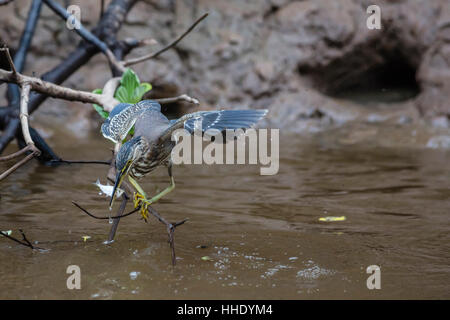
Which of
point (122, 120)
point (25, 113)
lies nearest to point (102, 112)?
point (122, 120)

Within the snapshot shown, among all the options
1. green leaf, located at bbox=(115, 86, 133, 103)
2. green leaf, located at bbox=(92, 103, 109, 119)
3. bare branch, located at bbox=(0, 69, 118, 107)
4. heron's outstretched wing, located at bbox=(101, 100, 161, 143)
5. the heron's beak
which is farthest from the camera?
green leaf, located at bbox=(115, 86, 133, 103)

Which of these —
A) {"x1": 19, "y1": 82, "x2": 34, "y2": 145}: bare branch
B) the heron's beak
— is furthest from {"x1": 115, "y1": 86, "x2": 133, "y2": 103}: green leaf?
the heron's beak

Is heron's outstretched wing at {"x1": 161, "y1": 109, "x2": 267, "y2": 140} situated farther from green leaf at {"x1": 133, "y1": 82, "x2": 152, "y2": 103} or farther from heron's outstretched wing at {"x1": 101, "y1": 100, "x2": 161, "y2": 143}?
green leaf at {"x1": 133, "y1": 82, "x2": 152, "y2": 103}

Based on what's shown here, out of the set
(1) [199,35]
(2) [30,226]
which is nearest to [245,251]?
(2) [30,226]

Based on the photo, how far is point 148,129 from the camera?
2.74 metres

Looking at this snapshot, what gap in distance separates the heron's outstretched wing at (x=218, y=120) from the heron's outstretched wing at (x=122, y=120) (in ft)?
1.16

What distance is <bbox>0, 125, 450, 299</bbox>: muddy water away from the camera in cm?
229

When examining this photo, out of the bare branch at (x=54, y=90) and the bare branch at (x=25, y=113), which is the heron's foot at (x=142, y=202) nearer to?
the bare branch at (x=25, y=113)

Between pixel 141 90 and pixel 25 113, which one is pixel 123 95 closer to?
pixel 141 90

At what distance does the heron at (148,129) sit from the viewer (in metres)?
2.54

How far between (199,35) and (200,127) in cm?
449

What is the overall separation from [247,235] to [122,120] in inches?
36.8

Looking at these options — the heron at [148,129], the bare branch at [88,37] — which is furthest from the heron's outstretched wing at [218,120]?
the bare branch at [88,37]

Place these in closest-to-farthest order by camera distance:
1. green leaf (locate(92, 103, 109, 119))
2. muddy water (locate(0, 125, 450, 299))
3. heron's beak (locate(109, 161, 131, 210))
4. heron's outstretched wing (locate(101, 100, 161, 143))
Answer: muddy water (locate(0, 125, 450, 299)), heron's beak (locate(109, 161, 131, 210)), heron's outstretched wing (locate(101, 100, 161, 143)), green leaf (locate(92, 103, 109, 119))
